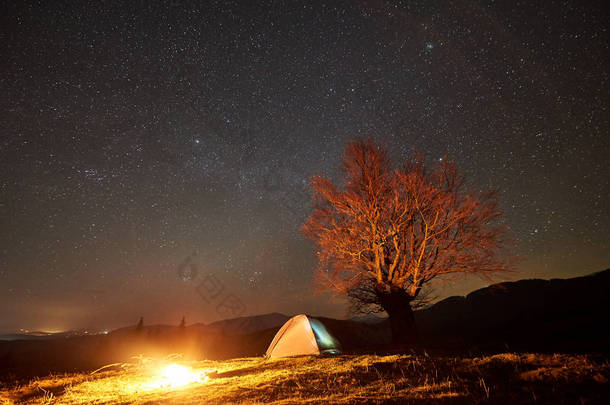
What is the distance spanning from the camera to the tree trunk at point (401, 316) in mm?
12367

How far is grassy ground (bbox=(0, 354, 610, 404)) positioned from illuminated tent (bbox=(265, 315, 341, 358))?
5542 millimetres

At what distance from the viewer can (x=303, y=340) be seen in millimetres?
12359

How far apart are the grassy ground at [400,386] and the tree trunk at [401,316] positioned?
664 centimetres

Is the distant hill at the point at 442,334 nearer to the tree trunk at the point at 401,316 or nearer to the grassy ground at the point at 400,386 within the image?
the tree trunk at the point at 401,316

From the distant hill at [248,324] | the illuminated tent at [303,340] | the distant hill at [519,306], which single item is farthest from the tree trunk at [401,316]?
the distant hill at [248,324]

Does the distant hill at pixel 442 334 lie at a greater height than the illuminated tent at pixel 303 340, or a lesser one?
lesser

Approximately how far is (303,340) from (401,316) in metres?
4.57

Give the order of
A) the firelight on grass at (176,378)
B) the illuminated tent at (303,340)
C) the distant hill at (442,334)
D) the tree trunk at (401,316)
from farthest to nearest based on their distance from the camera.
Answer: the tree trunk at (401,316) < the illuminated tent at (303,340) < the distant hill at (442,334) < the firelight on grass at (176,378)

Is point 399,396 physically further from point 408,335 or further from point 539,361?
point 408,335

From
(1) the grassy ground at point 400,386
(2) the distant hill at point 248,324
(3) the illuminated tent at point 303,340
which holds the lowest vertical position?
(2) the distant hill at point 248,324

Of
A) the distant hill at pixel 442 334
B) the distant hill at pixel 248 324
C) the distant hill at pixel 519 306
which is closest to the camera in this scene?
the distant hill at pixel 442 334

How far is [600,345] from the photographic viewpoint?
301 inches

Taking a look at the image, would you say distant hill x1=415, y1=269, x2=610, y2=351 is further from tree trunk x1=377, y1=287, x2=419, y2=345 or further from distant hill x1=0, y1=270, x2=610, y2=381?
tree trunk x1=377, y1=287, x2=419, y2=345

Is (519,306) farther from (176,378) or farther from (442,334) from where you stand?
(176,378)
